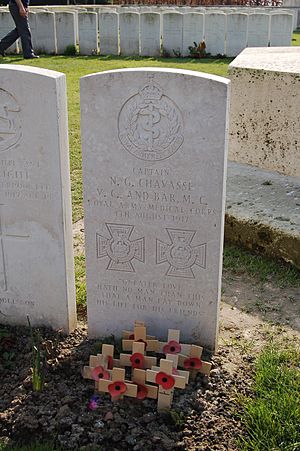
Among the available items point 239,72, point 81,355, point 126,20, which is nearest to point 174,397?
point 81,355

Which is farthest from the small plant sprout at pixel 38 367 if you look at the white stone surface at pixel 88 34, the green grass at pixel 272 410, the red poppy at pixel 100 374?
the white stone surface at pixel 88 34

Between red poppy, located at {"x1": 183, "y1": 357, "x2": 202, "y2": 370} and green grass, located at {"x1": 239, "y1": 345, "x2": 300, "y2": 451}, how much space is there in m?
0.30

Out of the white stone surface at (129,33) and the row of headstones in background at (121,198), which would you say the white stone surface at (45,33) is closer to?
the white stone surface at (129,33)

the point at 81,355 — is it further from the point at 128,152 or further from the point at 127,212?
the point at 128,152

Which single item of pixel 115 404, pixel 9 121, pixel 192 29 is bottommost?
pixel 115 404

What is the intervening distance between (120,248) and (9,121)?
2.93 feet

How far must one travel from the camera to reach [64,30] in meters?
13.0

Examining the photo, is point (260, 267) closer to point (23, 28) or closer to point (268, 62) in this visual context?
point (268, 62)

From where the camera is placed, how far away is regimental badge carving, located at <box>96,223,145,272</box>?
3.24m

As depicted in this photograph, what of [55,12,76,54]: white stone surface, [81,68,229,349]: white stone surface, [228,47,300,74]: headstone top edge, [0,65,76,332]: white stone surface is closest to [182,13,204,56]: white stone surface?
[55,12,76,54]: white stone surface

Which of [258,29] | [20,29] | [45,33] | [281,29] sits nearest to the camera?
[20,29]

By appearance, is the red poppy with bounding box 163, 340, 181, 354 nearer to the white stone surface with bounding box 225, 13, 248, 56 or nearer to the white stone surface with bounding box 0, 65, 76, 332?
the white stone surface with bounding box 0, 65, 76, 332

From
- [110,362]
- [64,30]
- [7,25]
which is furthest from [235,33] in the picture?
[110,362]

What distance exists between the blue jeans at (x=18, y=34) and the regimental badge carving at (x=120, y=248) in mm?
8974
